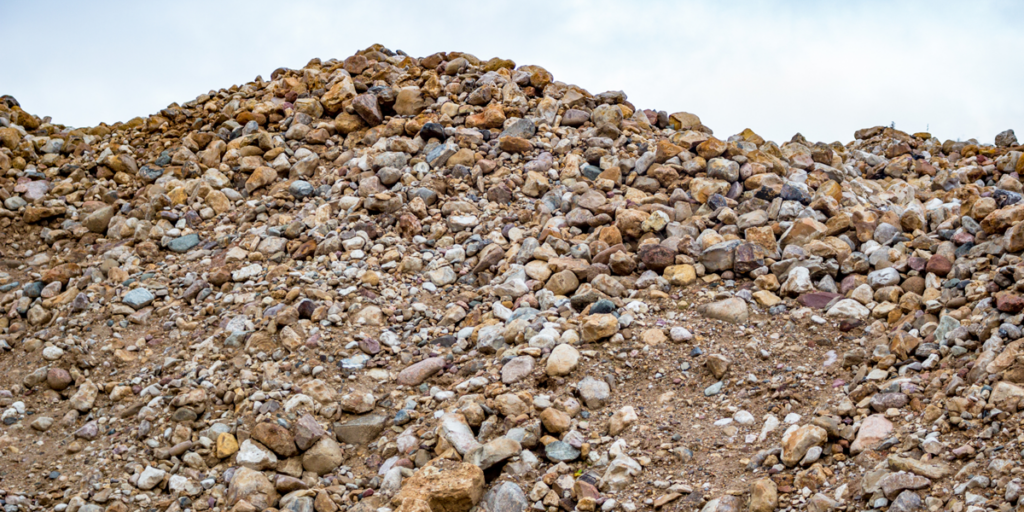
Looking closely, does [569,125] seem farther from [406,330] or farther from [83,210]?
[83,210]

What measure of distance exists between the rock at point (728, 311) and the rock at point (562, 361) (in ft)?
3.75

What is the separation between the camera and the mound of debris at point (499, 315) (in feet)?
12.0

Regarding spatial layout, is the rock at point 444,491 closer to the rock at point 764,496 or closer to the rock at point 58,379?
the rock at point 764,496

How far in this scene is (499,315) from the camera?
518cm

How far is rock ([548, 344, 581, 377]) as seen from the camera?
4.42 meters

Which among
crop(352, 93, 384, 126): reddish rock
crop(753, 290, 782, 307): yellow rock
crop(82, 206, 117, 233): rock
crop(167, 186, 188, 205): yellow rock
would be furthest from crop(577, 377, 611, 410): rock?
crop(82, 206, 117, 233): rock

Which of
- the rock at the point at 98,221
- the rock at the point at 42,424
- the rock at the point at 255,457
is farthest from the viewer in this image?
the rock at the point at 98,221

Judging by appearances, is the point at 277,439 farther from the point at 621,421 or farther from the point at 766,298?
the point at 766,298

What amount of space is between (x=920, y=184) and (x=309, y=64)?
776 centimetres

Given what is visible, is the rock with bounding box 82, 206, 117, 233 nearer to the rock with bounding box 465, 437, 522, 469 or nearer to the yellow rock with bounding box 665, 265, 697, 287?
the rock with bounding box 465, 437, 522, 469

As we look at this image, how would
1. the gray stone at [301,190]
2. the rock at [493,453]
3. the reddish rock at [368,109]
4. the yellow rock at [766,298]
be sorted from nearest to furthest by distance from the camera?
the rock at [493,453] → the yellow rock at [766,298] → the gray stone at [301,190] → the reddish rock at [368,109]

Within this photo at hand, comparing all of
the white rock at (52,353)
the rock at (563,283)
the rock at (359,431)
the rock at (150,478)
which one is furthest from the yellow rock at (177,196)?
the rock at (563,283)

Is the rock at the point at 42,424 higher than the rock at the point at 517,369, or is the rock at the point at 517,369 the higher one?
the rock at the point at 517,369

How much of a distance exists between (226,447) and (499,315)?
207 centimetres
